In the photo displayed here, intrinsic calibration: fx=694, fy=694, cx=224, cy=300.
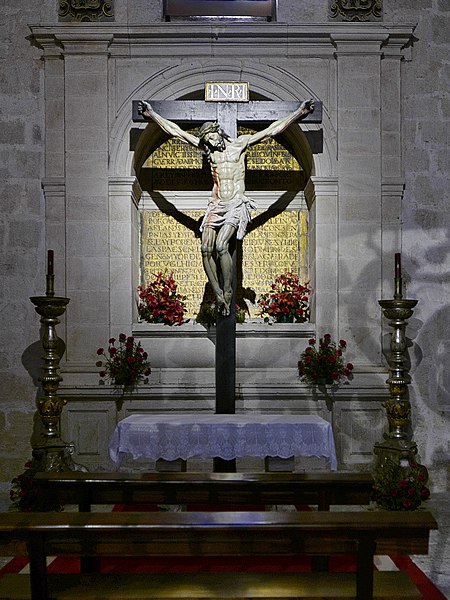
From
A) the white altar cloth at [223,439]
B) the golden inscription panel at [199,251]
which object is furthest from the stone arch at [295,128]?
the white altar cloth at [223,439]

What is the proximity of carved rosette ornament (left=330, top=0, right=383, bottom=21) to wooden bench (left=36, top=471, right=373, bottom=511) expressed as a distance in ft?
17.3

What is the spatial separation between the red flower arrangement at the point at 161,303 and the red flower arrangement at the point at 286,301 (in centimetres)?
93

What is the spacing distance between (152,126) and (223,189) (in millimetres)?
1278

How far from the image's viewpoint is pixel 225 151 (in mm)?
6703

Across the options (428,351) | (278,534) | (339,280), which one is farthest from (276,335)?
(278,534)

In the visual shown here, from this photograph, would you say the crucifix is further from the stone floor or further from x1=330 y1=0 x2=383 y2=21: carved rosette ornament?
the stone floor

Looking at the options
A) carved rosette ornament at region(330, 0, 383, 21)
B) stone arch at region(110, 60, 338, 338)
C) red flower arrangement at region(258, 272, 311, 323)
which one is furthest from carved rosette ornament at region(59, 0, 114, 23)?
red flower arrangement at region(258, 272, 311, 323)

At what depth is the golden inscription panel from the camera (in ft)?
26.0

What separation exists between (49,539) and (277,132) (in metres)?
4.71

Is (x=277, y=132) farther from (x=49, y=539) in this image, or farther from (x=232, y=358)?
(x=49, y=539)

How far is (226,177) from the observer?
6707 mm

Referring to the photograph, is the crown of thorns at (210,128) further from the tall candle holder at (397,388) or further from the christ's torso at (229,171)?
the tall candle holder at (397,388)

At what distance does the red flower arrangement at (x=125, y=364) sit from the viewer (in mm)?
6957

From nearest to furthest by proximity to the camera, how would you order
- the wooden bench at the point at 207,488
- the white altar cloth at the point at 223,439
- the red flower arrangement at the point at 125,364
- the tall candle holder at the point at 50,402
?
the wooden bench at the point at 207,488, the white altar cloth at the point at 223,439, the tall candle holder at the point at 50,402, the red flower arrangement at the point at 125,364
